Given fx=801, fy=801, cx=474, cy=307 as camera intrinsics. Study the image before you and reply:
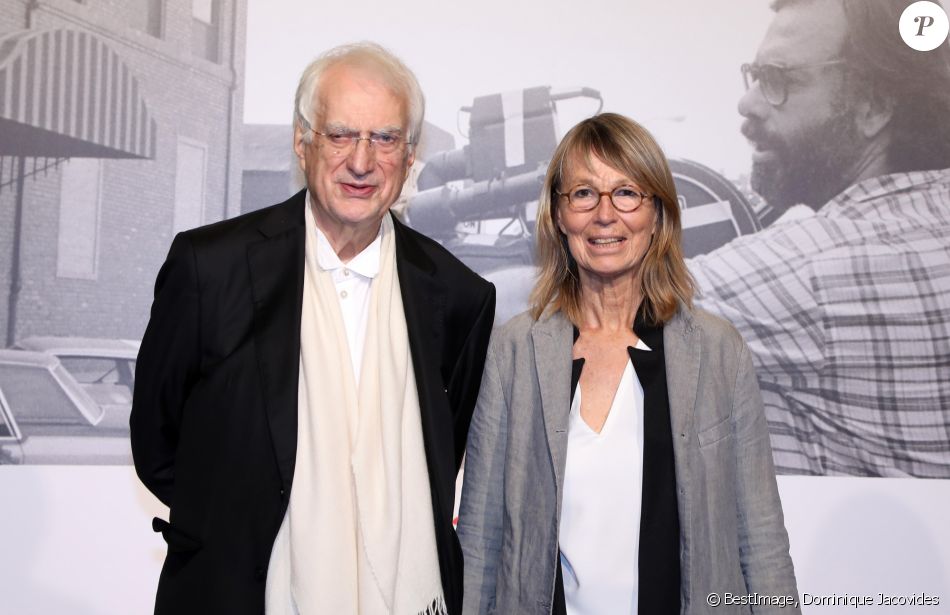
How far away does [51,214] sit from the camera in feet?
8.59

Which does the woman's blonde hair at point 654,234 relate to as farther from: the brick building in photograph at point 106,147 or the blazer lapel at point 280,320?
the brick building in photograph at point 106,147

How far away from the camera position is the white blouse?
1.64 metres

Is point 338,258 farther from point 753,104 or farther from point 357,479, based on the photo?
point 753,104

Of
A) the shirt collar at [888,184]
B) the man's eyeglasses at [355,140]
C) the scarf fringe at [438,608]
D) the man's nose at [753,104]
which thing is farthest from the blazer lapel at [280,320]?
the shirt collar at [888,184]

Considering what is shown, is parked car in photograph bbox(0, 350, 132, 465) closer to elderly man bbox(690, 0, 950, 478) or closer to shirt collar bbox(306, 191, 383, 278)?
shirt collar bbox(306, 191, 383, 278)

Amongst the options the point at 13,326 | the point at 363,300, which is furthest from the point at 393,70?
the point at 13,326

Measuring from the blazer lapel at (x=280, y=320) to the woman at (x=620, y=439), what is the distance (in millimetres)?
457

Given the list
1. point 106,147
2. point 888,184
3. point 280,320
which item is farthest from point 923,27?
point 106,147

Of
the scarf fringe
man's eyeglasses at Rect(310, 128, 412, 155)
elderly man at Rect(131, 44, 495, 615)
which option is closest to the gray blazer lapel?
elderly man at Rect(131, 44, 495, 615)

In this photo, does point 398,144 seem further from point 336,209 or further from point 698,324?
point 698,324

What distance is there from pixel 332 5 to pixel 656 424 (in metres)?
1.90

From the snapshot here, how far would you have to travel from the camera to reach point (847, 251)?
2.76 meters

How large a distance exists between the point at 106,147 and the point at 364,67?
138 cm

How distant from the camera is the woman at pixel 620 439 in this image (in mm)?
1637
